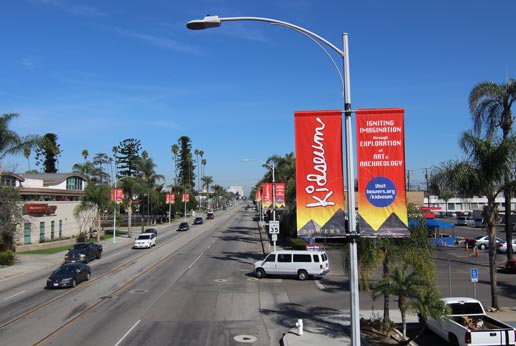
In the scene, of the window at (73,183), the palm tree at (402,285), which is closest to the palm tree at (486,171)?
the palm tree at (402,285)

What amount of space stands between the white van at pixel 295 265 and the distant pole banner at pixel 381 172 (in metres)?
19.7

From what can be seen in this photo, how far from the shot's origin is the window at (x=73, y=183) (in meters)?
70.8

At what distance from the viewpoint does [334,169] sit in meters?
9.20

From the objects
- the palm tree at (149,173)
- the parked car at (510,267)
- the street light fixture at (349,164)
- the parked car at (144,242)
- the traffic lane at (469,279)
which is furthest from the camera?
the palm tree at (149,173)

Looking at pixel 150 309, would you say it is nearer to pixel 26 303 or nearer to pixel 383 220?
pixel 26 303

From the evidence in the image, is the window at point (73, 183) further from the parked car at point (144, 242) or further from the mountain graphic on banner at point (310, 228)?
the mountain graphic on banner at point (310, 228)

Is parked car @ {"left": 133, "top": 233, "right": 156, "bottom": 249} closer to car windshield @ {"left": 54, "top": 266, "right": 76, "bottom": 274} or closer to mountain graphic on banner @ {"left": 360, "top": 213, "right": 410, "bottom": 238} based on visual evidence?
car windshield @ {"left": 54, "top": 266, "right": 76, "bottom": 274}

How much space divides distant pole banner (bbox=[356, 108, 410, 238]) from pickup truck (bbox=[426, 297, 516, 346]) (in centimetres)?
524

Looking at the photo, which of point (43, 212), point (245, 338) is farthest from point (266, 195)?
point (245, 338)

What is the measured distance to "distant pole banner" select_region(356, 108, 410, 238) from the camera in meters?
9.06

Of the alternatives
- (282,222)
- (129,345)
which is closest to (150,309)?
(129,345)

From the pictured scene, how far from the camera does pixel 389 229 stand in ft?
29.7

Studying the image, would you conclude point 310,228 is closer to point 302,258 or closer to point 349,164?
point 349,164

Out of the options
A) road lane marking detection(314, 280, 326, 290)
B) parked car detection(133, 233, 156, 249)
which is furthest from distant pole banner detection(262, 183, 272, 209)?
road lane marking detection(314, 280, 326, 290)
